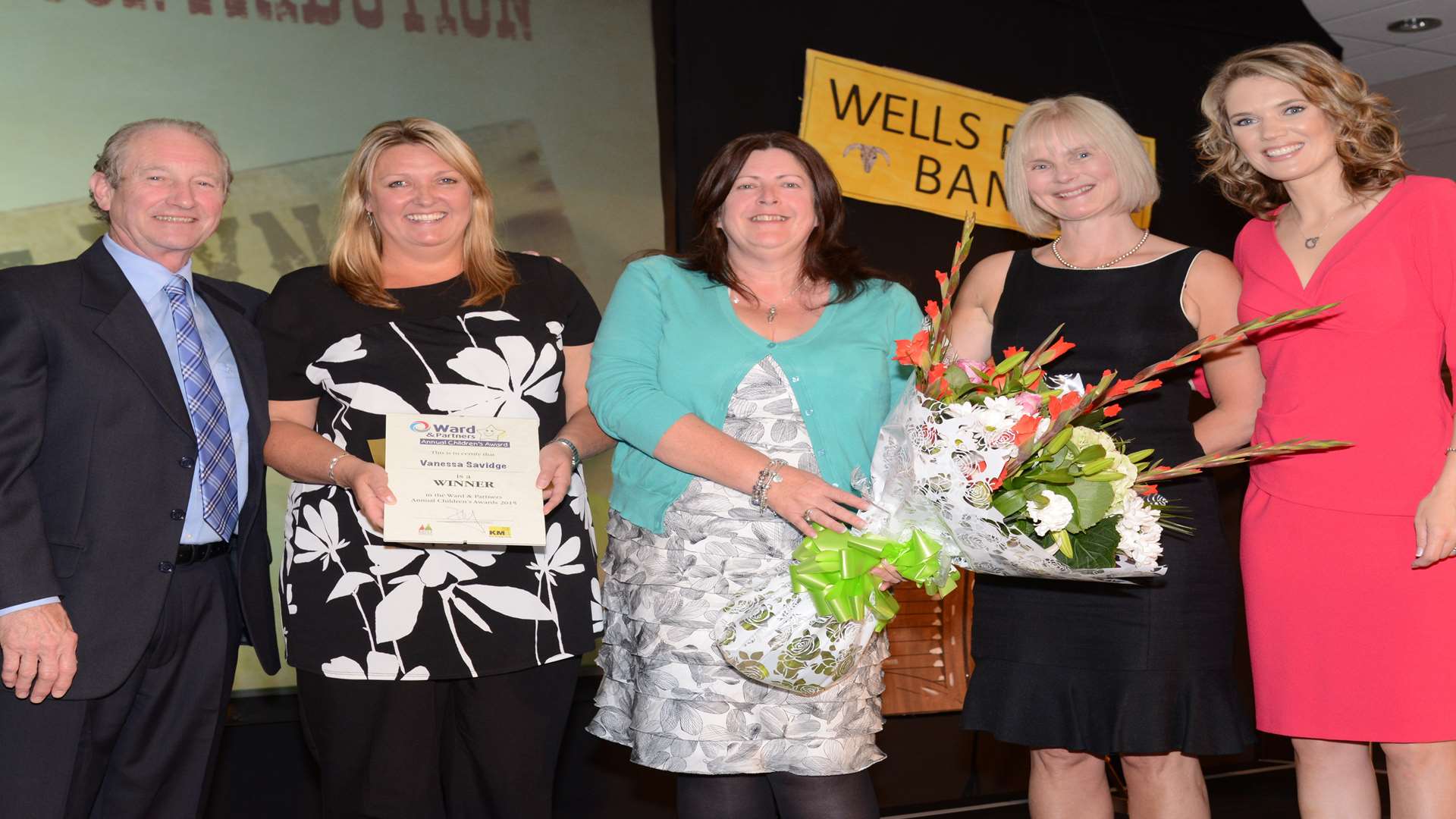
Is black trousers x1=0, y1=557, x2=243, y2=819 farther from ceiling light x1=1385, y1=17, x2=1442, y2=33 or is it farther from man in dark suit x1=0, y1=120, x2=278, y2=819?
ceiling light x1=1385, y1=17, x2=1442, y2=33

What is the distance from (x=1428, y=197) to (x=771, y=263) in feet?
Result: 4.09

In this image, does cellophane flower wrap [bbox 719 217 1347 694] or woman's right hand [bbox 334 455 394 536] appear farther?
woman's right hand [bbox 334 455 394 536]

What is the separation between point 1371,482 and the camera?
7.61ft

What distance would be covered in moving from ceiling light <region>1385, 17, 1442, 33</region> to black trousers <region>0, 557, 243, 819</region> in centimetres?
581

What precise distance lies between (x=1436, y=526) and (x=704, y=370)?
1.36 m

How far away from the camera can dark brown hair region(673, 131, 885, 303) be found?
7.88 ft

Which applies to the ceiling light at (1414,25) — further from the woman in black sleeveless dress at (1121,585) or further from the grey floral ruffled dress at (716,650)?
the grey floral ruffled dress at (716,650)

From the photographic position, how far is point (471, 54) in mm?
4434

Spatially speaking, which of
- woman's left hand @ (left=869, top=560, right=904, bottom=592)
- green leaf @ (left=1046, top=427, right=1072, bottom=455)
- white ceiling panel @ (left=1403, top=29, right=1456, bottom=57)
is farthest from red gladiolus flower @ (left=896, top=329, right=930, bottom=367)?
white ceiling panel @ (left=1403, top=29, right=1456, bottom=57)

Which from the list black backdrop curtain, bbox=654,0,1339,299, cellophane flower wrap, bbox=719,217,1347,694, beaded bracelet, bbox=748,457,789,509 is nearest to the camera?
cellophane flower wrap, bbox=719,217,1347,694

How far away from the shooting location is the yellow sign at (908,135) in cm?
468

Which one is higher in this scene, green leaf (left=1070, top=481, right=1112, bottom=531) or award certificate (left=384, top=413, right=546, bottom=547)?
award certificate (left=384, top=413, right=546, bottom=547)

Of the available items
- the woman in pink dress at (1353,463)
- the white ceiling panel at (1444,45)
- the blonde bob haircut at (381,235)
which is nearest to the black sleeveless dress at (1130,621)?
the woman in pink dress at (1353,463)

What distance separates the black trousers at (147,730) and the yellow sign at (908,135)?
2.97 m
